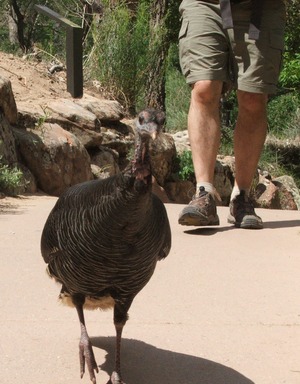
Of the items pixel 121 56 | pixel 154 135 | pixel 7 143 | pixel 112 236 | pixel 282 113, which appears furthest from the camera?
pixel 282 113

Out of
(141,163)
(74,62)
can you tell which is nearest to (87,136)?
(74,62)

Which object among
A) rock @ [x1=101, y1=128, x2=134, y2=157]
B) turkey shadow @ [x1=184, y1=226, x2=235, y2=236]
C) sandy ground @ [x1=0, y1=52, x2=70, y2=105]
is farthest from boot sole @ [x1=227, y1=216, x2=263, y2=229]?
sandy ground @ [x1=0, y1=52, x2=70, y2=105]

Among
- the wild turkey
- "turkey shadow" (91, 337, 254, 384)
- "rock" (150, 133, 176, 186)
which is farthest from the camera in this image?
"rock" (150, 133, 176, 186)

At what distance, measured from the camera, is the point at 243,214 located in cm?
651

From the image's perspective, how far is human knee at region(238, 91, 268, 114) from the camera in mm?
6480

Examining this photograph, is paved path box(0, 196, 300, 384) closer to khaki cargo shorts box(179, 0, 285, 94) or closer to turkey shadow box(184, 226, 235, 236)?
Answer: turkey shadow box(184, 226, 235, 236)

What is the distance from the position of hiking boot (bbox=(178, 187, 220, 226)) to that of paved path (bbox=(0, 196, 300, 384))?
0.12m

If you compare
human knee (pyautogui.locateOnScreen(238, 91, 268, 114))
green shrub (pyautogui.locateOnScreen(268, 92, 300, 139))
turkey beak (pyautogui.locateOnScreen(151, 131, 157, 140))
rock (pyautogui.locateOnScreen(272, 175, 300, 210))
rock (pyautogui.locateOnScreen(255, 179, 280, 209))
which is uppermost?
turkey beak (pyautogui.locateOnScreen(151, 131, 157, 140))

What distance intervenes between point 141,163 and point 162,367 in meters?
1.24

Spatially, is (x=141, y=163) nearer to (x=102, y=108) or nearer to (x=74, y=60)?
(x=74, y=60)

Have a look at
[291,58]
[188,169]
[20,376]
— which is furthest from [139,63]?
[20,376]

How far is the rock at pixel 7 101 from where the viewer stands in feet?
29.1

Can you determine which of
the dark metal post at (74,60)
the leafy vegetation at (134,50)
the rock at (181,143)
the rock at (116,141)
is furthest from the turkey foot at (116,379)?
the rock at (181,143)

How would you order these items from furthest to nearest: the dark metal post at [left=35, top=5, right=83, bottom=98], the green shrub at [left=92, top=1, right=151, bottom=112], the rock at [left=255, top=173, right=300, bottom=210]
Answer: the rock at [left=255, top=173, right=300, bottom=210]
the green shrub at [left=92, top=1, right=151, bottom=112]
the dark metal post at [left=35, top=5, right=83, bottom=98]
